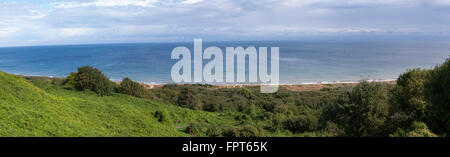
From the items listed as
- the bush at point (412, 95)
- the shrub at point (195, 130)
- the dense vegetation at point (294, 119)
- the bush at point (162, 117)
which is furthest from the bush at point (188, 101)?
the bush at point (412, 95)

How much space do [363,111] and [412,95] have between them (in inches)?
123

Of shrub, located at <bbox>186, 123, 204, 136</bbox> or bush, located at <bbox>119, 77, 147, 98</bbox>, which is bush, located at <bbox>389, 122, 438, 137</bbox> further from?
bush, located at <bbox>119, 77, 147, 98</bbox>

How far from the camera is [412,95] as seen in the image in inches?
574

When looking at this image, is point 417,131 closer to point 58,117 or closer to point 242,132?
point 242,132

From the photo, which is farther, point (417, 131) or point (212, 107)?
point (212, 107)

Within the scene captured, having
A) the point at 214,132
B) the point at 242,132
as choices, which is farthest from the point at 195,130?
the point at 242,132

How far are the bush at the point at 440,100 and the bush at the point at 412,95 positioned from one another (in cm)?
142

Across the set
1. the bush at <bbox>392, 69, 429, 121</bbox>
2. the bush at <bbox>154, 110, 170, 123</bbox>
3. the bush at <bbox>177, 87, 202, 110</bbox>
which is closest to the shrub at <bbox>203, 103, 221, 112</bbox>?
the bush at <bbox>177, 87, 202, 110</bbox>

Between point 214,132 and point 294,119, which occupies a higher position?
point 294,119

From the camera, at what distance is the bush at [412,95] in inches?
534

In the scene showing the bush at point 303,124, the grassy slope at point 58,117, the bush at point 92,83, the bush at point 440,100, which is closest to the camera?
the grassy slope at point 58,117

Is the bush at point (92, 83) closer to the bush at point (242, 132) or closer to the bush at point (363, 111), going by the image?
the bush at point (242, 132)
